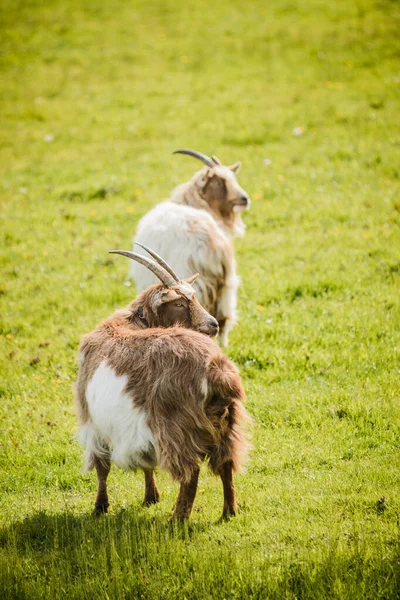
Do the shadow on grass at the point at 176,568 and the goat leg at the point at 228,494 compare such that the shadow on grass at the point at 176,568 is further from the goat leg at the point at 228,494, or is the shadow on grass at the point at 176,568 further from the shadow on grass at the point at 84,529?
the goat leg at the point at 228,494

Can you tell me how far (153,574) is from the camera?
14.5 feet

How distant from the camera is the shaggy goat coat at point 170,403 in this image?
4.79 m

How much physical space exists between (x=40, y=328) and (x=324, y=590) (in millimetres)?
5734

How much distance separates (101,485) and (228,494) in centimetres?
106

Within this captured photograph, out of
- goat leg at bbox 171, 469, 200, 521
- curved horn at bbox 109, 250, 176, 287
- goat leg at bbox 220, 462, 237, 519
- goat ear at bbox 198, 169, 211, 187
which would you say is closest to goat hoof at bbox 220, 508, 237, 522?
goat leg at bbox 220, 462, 237, 519

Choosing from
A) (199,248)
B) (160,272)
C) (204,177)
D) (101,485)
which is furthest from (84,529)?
(204,177)

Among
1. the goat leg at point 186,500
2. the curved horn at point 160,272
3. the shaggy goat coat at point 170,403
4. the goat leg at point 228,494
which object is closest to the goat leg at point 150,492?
the shaggy goat coat at point 170,403

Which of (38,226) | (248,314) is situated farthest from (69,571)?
(38,226)

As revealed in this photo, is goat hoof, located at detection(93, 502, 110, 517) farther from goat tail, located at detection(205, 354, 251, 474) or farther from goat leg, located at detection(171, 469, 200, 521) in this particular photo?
goat tail, located at detection(205, 354, 251, 474)

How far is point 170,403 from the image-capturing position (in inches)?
190

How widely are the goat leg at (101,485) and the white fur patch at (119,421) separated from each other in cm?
17

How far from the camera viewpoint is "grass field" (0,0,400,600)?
4.59 metres

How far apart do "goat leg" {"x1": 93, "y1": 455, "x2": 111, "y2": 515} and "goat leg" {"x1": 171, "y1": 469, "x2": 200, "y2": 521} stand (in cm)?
74

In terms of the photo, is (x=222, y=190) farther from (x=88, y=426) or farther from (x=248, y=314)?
(x=88, y=426)
